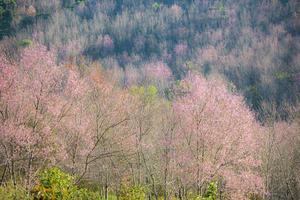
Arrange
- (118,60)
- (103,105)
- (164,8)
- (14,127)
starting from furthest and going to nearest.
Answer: (164,8)
(118,60)
(103,105)
(14,127)

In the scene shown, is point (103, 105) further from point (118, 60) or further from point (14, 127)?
point (118, 60)

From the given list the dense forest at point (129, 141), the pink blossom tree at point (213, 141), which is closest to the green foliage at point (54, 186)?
the dense forest at point (129, 141)

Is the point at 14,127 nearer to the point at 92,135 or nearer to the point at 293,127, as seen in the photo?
the point at 92,135

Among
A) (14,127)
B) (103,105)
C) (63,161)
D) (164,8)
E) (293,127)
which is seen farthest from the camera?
(164,8)

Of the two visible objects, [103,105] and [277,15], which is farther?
[277,15]

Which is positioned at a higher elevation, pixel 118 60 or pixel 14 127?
pixel 14 127

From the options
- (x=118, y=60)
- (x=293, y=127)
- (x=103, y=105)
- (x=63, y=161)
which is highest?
(x=103, y=105)

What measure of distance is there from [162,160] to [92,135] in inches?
163

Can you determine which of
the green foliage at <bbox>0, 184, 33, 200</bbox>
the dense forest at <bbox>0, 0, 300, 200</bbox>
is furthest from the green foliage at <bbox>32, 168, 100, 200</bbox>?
the green foliage at <bbox>0, 184, 33, 200</bbox>

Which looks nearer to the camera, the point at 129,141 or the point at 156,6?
the point at 129,141

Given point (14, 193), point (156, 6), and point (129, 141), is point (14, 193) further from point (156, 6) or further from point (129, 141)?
point (156, 6)

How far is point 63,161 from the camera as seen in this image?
19453mm

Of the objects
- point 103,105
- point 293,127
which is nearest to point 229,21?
point 293,127

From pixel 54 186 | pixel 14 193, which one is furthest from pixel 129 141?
pixel 14 193
